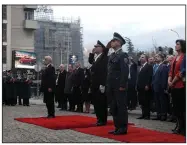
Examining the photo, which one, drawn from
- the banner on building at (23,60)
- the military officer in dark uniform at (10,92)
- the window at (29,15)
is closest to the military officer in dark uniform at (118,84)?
the military officer in dark uniform at (10,92)

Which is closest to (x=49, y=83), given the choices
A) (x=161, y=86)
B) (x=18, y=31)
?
(x=161, y=86)

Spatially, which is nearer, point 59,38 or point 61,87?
point 61,87

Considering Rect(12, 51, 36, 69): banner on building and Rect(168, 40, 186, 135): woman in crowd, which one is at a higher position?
Rect(12, 51, 36, 69): banner on building

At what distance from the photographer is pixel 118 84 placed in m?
7.07

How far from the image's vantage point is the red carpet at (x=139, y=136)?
242 inches

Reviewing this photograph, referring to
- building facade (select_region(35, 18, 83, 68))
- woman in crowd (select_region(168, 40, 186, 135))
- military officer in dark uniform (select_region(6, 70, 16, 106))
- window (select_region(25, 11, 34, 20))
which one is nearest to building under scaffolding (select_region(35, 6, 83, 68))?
building facade (select_region(35, 18, 83, 68))

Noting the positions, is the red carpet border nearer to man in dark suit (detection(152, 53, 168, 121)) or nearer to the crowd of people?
the crowd of people

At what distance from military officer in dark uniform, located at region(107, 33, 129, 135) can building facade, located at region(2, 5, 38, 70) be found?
41279 mm

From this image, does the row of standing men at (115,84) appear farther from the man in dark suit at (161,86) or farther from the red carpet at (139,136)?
the red carpet at (139,136)

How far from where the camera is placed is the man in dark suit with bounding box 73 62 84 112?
42.1ft

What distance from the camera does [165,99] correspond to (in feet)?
32.3

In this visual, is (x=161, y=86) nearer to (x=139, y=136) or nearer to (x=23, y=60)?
(x=139, y=136)

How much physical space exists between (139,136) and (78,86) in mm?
6606

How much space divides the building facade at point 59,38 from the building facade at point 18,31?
13.7m
